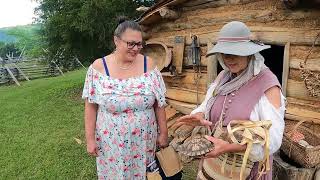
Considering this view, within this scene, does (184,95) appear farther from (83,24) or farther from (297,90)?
(83,24)

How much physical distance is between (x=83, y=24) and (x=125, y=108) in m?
7.92

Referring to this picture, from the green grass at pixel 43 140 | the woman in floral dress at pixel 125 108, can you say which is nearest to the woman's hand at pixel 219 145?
the woman in floral dress at pixel 125 108

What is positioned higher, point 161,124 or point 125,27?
point 125,27

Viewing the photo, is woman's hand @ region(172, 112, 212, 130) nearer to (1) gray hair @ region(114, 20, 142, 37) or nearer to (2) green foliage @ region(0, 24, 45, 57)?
(1) gray hair @ region(114, 20, 142, 37)

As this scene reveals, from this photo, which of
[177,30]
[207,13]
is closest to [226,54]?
[207,13]

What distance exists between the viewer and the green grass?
602 cm

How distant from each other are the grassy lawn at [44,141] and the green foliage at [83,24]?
180 centimetres

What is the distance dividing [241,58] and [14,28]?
67263mm

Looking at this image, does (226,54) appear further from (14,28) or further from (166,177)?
(14,28)

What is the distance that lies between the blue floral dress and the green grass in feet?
7.83

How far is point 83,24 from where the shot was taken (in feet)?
34.7

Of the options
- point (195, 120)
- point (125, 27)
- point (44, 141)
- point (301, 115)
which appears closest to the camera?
point (195, 120)

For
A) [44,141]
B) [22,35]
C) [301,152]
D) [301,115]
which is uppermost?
[22,35]

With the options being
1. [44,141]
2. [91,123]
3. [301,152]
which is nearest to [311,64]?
[301,152]
